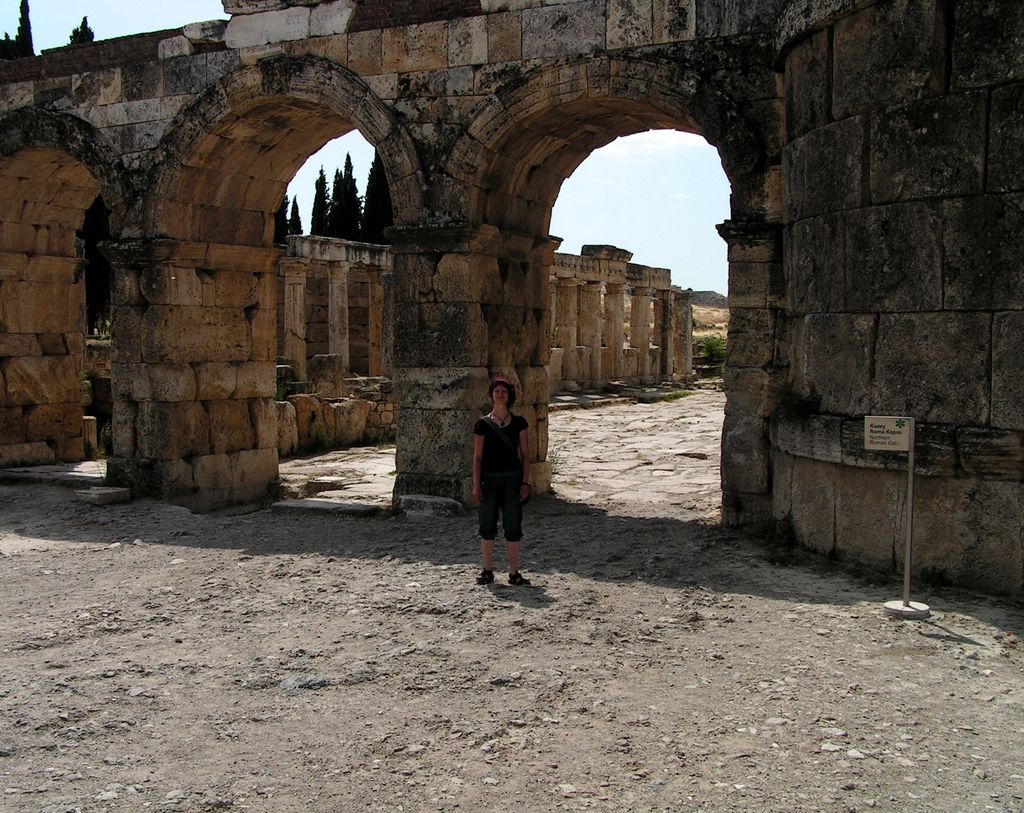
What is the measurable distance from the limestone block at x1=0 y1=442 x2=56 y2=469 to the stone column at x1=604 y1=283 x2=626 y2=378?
51.3 ft

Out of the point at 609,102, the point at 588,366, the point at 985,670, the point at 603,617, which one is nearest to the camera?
the point at 985,670

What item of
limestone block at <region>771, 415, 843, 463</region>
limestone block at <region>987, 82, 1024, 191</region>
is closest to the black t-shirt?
limestone block at <region>771, 415, 843, 463</region>

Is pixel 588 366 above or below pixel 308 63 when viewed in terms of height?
below

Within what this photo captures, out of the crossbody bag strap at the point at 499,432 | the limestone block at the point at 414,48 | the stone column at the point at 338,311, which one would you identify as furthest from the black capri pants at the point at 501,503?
the stone column at the point at 338,311

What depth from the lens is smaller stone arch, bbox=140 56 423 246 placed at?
906cm

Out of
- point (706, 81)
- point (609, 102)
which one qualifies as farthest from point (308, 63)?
point (706, 81)

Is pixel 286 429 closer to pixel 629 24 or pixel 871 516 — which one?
pixel 629 24

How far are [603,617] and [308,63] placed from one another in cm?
574

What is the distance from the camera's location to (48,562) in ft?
25.4

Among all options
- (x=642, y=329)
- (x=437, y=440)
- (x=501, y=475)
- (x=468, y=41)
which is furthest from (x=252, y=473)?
(x=642, y=329)

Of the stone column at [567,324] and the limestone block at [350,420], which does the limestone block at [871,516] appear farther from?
the stone column at [567,324]

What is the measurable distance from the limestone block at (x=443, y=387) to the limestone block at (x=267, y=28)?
10.1 feet

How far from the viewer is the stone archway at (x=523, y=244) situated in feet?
25.8

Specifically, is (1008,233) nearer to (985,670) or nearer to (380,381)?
(985,670)
